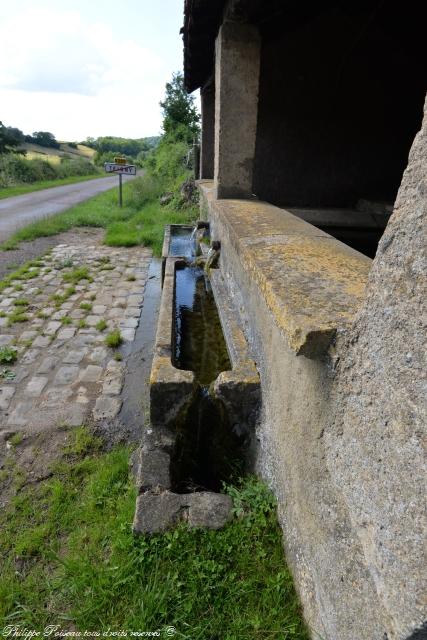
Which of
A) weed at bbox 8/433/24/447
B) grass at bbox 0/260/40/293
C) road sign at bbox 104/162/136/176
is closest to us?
weed at bbox 8/433/24/447

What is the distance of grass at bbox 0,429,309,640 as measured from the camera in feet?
5.08

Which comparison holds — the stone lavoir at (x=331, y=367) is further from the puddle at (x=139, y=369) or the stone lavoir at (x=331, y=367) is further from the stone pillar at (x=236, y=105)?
the puddle at (x=139, y=369)

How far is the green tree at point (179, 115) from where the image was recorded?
18328mm

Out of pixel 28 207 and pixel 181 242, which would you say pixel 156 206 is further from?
pixel 181 242

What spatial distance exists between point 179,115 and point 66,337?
17134mm

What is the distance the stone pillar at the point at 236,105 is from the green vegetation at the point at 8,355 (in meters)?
2.77

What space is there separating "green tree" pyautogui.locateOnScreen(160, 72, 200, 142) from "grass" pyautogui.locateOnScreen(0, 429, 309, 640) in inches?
721

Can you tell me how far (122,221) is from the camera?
37.8ft

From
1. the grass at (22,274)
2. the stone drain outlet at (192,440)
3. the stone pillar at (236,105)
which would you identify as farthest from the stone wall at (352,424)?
the grass at (22,274)

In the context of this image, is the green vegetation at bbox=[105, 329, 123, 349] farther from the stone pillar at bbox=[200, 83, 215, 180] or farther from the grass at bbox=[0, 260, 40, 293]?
the stone pillar at bbox=[200, 83, 215, 180]

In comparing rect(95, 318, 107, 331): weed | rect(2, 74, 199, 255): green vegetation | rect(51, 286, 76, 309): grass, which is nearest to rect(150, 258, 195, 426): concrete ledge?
rect(95, 318, 107, 331): weed

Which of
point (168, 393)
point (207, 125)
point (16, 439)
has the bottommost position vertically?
point (16, 439)

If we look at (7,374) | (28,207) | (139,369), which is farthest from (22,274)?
(28,207)

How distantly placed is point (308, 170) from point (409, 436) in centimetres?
555
